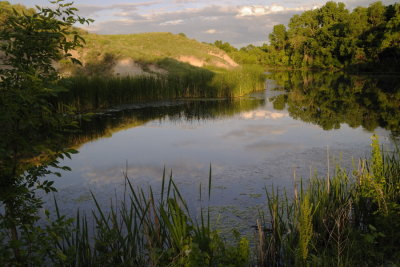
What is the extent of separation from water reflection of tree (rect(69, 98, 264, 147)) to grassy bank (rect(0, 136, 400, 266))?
583 cm

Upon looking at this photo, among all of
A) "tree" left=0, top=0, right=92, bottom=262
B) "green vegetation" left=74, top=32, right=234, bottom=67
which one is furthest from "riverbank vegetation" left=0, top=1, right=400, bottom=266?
"green vegetation" left=74, top=32, right=234, bottom=67

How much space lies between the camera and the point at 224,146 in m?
8.65

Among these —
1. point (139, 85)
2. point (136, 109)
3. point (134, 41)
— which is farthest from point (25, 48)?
point (134, 41)

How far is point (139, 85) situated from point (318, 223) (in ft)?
43.0

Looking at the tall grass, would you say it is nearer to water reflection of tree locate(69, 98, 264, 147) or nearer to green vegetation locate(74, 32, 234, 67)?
water reflection of tree locate(69, 98, 264, 147)

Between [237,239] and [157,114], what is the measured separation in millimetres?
9832

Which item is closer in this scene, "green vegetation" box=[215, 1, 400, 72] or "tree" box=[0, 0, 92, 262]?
"tree" box=[0, 0, 92, 262]

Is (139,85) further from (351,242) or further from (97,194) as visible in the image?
(351,242)

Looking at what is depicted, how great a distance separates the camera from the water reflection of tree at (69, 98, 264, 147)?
1027 cm

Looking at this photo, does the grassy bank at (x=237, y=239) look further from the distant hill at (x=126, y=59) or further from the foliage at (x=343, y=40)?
the foliage at (x=343, y=40)

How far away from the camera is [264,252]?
3471 mm

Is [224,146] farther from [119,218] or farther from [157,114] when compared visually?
[157,114]

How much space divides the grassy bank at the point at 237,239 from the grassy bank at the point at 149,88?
924 centimetres

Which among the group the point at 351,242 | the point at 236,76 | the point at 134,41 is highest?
the point at 134,41
